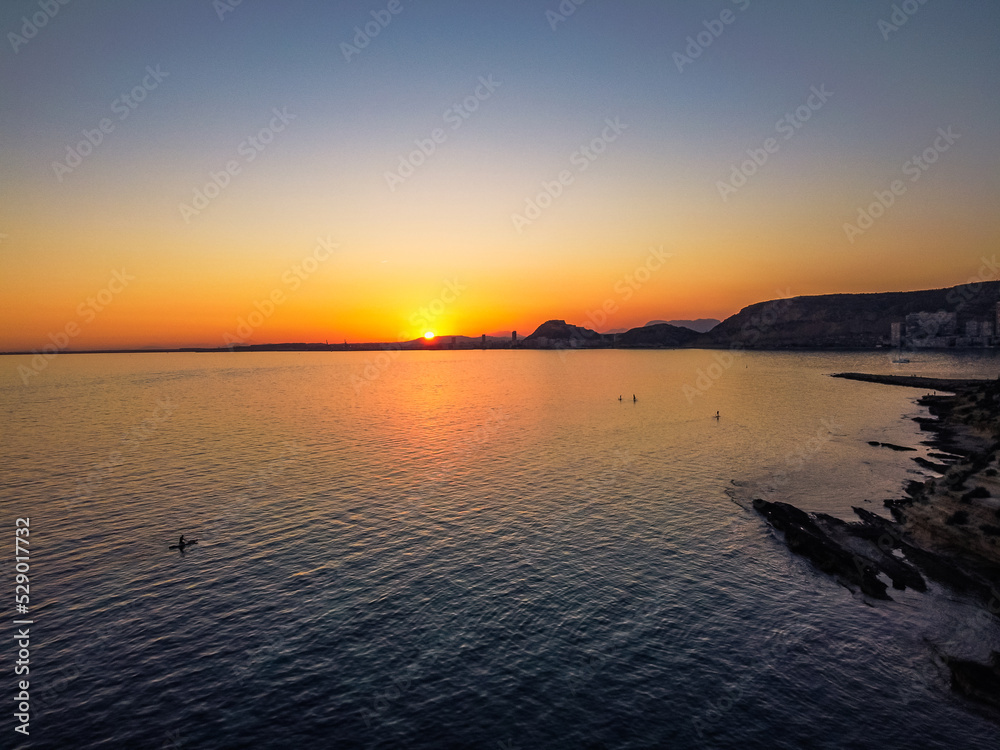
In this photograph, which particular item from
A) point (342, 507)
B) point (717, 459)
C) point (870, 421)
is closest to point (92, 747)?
point (342, 507)

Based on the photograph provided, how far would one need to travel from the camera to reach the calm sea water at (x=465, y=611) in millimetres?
20469

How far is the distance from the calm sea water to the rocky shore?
156 centimetres

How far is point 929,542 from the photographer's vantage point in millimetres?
37594

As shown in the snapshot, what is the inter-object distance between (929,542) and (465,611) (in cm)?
3644

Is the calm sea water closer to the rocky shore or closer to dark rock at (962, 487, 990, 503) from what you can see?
the rocky shore

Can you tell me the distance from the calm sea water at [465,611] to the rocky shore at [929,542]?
5.11ft

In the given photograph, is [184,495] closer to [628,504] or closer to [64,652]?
[64,652]

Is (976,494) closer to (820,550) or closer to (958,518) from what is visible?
(958,518)

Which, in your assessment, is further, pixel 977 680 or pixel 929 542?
pixel 929 542

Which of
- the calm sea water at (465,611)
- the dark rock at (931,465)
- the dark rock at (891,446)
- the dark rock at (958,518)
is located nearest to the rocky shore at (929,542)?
the dark rock at (958,518)

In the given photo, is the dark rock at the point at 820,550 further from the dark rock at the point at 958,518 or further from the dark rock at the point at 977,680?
the dark rock at the point at 958,518

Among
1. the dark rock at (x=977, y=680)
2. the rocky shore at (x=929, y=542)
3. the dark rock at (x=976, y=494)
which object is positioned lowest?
the dark rock at (x=977, y=680)

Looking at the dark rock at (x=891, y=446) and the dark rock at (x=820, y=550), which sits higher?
the dark rock at (x=891, y=446)

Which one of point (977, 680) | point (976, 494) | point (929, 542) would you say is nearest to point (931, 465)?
Result: point (976, 494)
